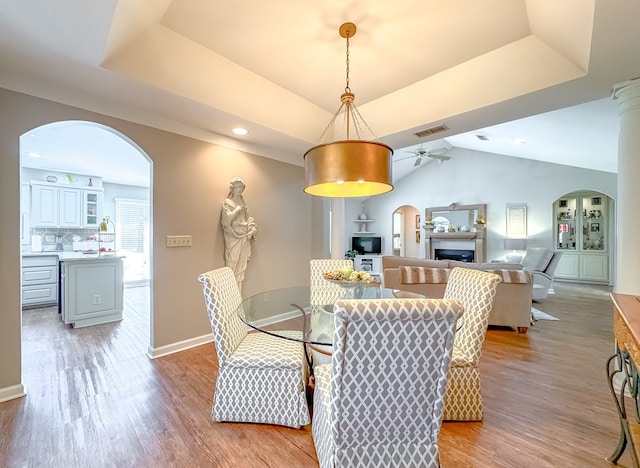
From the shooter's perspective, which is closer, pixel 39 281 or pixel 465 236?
pixel 39 281

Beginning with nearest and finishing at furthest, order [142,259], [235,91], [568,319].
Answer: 1. [235,91]
2. [568,319]
3. [142,259]

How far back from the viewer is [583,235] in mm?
7148

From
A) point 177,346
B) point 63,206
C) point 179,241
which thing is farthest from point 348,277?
point 63,206

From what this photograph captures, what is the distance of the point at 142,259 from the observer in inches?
260

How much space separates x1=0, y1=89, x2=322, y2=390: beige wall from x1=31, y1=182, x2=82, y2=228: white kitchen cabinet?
3775 millimetres

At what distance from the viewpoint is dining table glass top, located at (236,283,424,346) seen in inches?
67.4

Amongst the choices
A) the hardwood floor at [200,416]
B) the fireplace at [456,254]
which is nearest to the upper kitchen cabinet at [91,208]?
the hardwood floor at [200,416]

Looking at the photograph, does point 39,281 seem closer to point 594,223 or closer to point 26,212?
point 26,212

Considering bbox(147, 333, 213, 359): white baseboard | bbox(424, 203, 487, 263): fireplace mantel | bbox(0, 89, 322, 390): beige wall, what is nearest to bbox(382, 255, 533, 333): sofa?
bbox(0, 89, 322, 390): beige wall

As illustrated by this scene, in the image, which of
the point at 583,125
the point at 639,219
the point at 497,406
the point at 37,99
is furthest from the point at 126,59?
the point at 583,125

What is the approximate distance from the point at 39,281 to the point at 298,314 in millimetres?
4973

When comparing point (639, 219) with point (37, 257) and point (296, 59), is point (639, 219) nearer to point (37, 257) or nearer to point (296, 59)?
point (296, 59)

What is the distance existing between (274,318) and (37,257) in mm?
4912

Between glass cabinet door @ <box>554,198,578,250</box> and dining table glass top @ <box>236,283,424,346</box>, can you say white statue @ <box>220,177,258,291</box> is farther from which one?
glass cabinet door @ <box>554,198,578,250</box>
